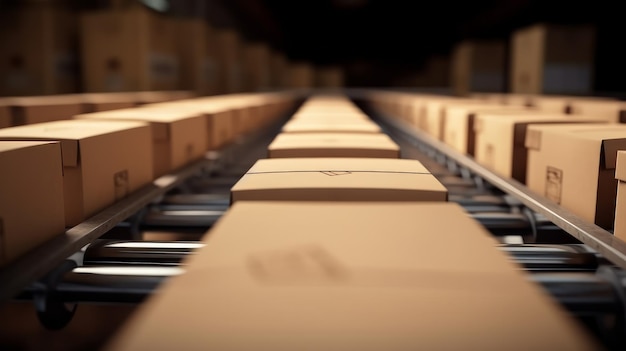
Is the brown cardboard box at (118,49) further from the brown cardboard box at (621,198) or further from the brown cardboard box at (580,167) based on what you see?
the brown cardboard box at (621,198)

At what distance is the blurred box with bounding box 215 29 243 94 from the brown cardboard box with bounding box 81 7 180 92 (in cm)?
316

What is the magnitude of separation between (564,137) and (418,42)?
56.8ft

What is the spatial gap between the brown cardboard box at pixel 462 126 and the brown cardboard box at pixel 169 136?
127 cm

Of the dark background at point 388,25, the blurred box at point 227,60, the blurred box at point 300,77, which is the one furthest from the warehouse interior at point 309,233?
the blurred box at point 300,77

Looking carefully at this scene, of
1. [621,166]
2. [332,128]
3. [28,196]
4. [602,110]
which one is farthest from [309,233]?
[602,110]

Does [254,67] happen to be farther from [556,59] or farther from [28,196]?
[28,196]

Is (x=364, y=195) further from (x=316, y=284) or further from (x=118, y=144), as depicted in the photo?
(x=118, y=144)

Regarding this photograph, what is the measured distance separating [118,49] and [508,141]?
3940 mm

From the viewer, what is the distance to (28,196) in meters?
1.13

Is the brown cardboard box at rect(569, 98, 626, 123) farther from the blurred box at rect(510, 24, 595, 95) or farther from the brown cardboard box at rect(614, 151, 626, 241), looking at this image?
the blurred box at rect(510, 24, 595, 95)

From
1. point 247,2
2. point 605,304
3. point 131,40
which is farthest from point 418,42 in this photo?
point 605,304

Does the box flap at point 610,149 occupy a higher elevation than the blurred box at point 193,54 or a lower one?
lower

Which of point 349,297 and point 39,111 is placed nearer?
point 349,297

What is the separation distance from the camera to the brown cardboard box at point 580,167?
1442mm
